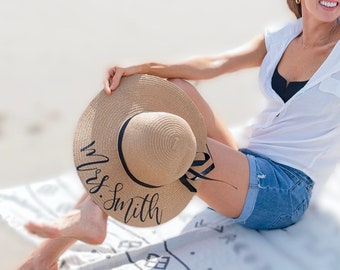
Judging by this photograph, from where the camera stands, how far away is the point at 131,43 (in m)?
3.78

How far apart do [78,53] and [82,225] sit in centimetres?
207

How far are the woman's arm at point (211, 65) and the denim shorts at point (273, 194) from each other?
1.04 feet

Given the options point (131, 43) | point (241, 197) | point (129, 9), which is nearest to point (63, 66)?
point (131, 43)

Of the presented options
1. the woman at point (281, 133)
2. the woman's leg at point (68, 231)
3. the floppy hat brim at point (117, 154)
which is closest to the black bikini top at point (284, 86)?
the woman at point (281, 133)

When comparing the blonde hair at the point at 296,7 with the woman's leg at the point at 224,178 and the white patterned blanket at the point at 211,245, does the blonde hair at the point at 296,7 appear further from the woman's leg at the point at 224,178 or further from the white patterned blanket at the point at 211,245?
the white patterned blanket at the point at 211,245

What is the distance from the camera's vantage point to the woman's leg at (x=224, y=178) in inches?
76.1

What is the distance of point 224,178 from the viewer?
1938 millimetres

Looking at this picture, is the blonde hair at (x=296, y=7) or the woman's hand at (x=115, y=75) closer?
the woman's hand at (x=115, y=75)

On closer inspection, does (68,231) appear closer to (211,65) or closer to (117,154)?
(117,154)

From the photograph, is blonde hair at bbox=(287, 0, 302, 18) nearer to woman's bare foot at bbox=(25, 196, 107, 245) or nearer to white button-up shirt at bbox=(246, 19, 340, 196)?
white button-up shirt at bbox=(246, 19, 340, 196)

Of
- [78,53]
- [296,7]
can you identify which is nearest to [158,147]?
[296,7]

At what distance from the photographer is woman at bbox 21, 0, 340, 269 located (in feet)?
6.38

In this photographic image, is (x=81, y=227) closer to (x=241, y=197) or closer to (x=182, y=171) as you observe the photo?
(x=182, y=171)

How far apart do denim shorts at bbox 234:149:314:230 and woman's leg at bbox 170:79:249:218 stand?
0.08 feet
